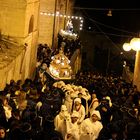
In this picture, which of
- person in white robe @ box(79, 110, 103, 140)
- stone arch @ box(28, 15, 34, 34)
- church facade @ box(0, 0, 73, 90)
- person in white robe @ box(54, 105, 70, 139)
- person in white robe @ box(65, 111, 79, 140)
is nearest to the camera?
person in white robe @ box(65, 111, 79, 140)

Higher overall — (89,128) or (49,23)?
(49,23)

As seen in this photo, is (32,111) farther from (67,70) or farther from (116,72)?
(116,72)

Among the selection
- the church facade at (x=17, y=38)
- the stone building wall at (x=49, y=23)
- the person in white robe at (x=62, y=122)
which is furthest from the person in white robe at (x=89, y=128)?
the stone building wall at (x=49, y=23)

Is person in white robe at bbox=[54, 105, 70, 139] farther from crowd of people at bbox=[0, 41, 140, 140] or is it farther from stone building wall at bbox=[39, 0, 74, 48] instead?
stone building wall at bbox=[39, 0, 74, 48]

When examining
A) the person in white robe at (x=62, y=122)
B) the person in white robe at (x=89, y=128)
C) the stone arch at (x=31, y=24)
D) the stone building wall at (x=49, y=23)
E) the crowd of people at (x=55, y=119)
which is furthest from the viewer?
the stone building wall at (x=49, y=23)

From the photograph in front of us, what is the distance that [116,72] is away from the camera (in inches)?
2092

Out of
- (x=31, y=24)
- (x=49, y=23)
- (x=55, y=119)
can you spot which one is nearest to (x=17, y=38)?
(x=31, y=24)

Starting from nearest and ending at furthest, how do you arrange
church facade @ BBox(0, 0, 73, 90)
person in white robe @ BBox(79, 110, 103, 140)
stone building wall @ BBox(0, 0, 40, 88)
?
person in white robe @ BBox(79, 110, 103, 140) < church facade @ BBox(0, 0, 73, 90) < stone building wall @ BBox(0, 0, 40, 88)

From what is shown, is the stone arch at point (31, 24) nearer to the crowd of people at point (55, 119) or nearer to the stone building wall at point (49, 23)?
the crowd of people at point (55, 119)

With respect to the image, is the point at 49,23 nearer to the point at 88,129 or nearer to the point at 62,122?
the point at 62,122

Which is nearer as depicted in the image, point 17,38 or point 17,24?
point 17,24

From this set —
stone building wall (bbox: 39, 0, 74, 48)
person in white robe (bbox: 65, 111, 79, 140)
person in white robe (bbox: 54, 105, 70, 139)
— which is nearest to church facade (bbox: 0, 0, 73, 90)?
person in white robe (bbox: 54, 105, 70, 139)

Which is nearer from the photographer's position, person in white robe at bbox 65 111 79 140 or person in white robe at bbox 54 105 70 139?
person in white robe at bbox 65 111 79 140

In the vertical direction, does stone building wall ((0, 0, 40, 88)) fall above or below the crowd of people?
above
